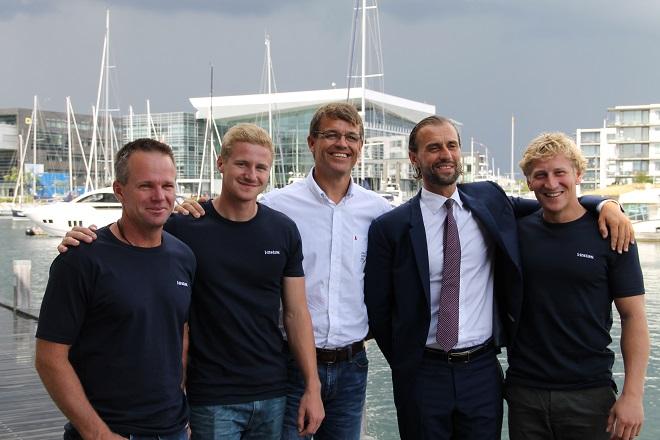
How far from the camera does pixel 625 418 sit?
11.3ft

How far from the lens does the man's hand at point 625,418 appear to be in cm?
344

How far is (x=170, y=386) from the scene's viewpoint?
9.53 feet

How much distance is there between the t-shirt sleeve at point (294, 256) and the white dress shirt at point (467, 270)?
2.42 ft

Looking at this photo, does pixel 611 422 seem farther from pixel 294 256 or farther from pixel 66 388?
pixel 66 388

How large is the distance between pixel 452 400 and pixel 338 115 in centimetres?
164

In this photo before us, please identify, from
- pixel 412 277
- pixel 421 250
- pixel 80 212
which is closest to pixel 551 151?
pixel 421 250

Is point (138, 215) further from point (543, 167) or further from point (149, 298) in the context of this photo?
point (543, 167)

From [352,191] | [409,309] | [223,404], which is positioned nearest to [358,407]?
[409,309]

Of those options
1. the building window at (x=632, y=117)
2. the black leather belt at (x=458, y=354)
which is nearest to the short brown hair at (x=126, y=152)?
the black leather belt at (x=458, y=354)

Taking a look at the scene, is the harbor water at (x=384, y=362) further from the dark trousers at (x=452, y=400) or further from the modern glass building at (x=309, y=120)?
the modern glass building at (x=309, y=120)

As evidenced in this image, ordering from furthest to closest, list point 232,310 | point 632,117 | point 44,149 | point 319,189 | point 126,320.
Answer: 1. point 44,149
2. point 632,117
3. point 319,189
4. point 232,310
5. point 126,320

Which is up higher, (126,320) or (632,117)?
(632,117)

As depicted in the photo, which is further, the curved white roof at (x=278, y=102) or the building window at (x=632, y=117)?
the curved white roof at (x=278, y=102)

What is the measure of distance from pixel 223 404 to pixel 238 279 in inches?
22.8
